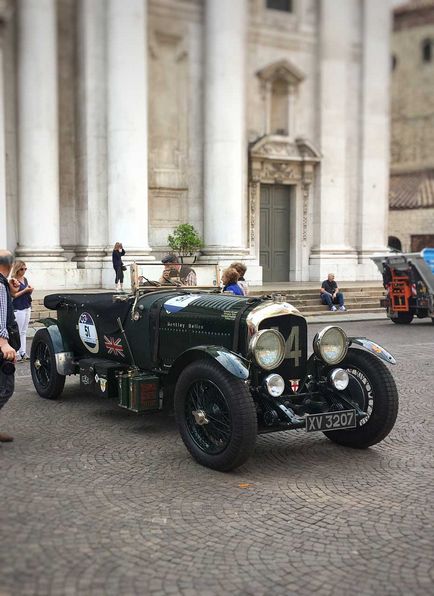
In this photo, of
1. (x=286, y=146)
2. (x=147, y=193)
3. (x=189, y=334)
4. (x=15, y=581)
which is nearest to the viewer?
(x=15, y=581)

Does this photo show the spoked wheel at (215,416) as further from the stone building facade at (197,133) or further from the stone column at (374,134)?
the stone column at (374,134)

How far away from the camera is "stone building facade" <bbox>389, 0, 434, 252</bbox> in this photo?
4400cm

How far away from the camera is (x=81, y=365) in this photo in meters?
7.85

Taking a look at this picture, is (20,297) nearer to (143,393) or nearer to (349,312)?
(143,393)

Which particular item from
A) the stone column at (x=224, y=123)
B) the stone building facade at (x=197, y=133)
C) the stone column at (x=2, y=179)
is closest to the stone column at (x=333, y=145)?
the stone building facade at (x=197, y=133)

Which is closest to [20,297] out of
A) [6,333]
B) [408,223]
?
[6,333]

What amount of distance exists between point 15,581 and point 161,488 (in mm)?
1669

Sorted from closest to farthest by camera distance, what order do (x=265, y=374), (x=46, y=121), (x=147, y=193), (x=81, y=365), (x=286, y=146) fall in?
(x=265, y=374)
(x=81, y=365)
(x=46, y=121)
(x=147, y=193)
(x=286, y=146)

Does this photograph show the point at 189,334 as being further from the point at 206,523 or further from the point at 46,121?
the point at 46,121

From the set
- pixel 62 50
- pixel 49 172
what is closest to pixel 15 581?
pixel 49 172

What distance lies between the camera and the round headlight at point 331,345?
6.31 meters

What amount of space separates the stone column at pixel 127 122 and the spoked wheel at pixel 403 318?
8557 millimetres

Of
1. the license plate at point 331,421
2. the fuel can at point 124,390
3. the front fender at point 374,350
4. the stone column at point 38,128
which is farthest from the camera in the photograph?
the stone column at point 38,128

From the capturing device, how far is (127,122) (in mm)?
22797
